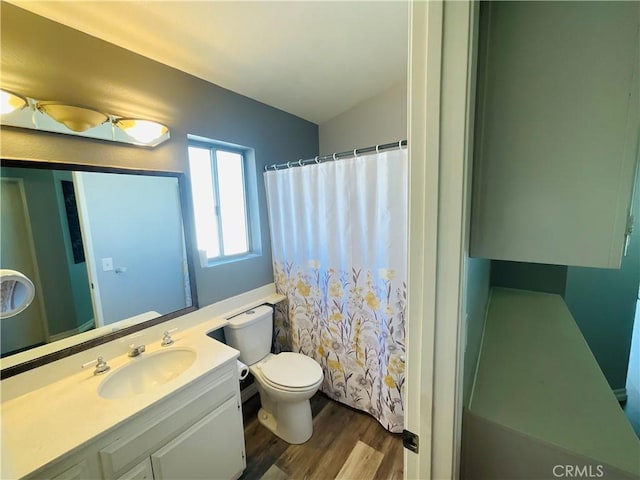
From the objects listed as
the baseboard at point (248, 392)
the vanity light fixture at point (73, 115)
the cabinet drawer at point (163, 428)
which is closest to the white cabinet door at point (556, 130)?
the cabinet drawer at point (163, 428)

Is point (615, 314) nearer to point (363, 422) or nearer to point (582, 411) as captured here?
point (582, 411)

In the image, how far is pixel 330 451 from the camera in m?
1.68

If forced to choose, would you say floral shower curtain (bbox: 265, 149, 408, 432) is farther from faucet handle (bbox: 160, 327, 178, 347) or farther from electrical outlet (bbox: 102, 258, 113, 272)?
electrical outlet (bbox: 102, 258, 113, 272)

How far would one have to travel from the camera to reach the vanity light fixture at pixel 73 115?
1.15 meters

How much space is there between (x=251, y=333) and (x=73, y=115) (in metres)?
1.54

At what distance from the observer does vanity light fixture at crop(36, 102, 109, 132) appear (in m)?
1.15

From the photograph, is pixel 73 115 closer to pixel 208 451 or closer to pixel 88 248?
pixel 88 248

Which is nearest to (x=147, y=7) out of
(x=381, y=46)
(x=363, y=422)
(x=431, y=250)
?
(x=381, y=46)

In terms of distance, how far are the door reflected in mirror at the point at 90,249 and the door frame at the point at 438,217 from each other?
58.4 inches

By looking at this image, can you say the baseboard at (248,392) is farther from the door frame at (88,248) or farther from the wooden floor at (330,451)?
the door frame at (88,248)

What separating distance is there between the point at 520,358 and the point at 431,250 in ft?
3.27

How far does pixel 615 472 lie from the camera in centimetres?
69

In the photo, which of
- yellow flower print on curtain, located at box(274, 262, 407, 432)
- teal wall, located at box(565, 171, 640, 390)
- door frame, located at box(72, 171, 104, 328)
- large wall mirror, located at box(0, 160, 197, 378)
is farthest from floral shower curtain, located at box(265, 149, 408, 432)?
teal wall, located at box(565, 171, 640, 390)

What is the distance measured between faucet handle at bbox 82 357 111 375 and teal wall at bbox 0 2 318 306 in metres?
0.58
